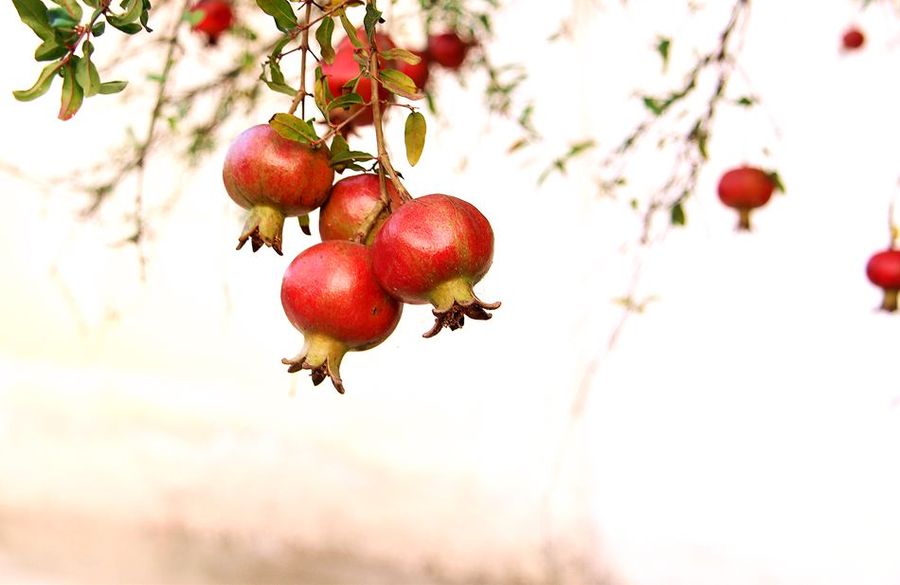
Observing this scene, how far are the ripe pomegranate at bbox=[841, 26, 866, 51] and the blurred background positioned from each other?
0.44ft

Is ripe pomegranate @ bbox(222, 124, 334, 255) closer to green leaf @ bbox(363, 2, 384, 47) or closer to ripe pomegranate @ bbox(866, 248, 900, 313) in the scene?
green leaf @ bbox(363, 2, 384, 47)

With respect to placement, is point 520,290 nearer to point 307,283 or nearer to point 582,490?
point 582,490

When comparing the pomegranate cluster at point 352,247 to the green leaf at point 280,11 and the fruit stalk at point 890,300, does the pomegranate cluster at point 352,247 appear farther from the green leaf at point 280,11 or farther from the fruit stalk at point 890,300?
the fruit stalk at point 890,300

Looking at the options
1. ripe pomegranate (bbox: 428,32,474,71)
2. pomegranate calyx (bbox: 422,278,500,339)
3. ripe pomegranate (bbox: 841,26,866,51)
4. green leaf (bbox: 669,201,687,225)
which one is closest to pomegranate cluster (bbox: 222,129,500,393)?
pomegranate calyx (bbox: 422,278,500,339)

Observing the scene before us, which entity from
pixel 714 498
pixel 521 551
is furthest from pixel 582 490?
pixel 714 498

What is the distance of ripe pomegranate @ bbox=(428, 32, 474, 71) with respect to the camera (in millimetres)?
931

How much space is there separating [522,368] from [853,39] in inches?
37.4

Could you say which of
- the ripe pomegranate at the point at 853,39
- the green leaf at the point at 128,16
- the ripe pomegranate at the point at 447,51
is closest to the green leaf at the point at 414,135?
the green leaf at the point at 128,16

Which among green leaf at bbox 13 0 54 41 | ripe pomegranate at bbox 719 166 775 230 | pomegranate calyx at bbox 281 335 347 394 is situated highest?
ripe pomegranate at bbox 719 166 775 230

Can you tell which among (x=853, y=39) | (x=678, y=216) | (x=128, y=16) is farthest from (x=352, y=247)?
(x=853, y=39)

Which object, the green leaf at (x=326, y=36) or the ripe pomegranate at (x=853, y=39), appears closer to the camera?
the green leaf at (x=326, y=36)

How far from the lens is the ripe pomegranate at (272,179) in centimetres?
36

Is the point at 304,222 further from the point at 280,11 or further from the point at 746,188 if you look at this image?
the point at 746,188

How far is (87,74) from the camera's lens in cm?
35
